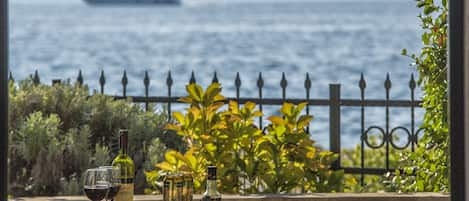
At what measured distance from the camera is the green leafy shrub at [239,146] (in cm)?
381

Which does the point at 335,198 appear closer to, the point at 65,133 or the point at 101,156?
the point at 101,156

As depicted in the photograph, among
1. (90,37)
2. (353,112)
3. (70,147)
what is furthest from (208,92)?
(90,37)

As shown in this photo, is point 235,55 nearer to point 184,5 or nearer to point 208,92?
point 208,92

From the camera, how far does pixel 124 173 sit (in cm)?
246

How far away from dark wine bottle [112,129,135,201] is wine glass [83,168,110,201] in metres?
0.11

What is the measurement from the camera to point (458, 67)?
1.51 m

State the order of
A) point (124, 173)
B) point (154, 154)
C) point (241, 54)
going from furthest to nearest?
point (241, 54) → point (154, 154) → point (124, 173)

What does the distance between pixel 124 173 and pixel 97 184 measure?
9.9 inches

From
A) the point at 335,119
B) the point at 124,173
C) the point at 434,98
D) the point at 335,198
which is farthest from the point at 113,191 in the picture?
the point at 335,119

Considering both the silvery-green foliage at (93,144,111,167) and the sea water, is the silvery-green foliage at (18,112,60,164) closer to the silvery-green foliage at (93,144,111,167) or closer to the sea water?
the silvery-green foliage at (93,144,111,167)

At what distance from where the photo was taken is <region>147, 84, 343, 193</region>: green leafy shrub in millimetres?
3811

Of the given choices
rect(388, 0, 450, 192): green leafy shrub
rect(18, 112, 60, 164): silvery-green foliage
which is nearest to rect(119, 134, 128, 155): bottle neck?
rect(388, 0, 450, 192): green leafy shrub

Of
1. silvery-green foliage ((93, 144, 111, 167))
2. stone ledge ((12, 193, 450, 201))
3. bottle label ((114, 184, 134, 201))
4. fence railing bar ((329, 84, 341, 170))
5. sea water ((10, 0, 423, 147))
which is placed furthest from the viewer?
sea water ((10, 0, 423, 147))

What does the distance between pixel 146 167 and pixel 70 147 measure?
20.7 inches
